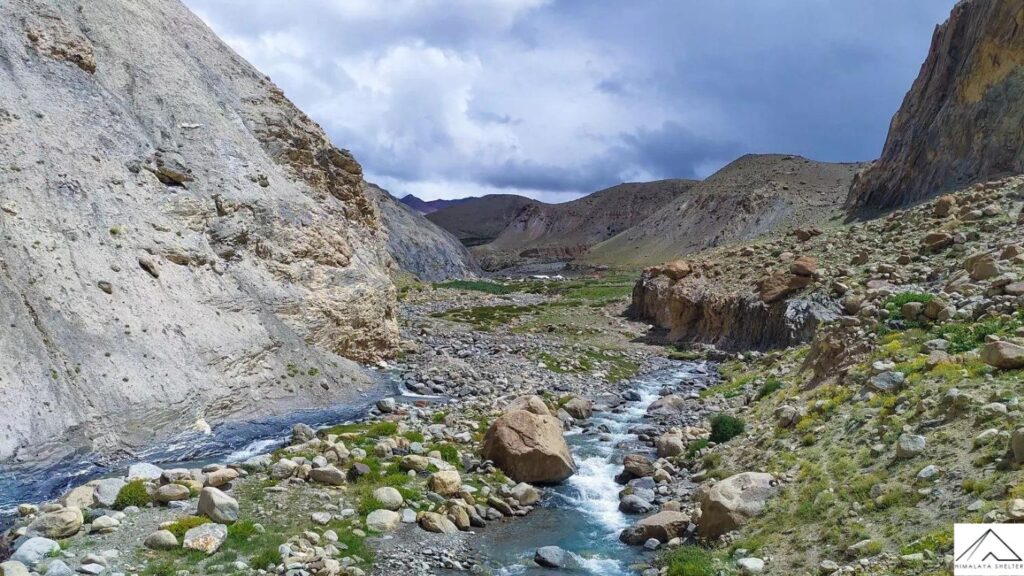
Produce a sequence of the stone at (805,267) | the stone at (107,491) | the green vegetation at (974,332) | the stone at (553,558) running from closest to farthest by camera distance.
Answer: the stone at (553,558), the stone at (107,491), the green vegetation at (974,332), the stone at (805,267)

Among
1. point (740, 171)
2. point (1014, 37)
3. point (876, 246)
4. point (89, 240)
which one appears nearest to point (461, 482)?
point (89, 240)

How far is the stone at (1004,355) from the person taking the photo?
14.1m

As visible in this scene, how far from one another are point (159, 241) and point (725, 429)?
816 inches

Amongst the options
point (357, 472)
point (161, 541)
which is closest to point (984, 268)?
point (357, 472)

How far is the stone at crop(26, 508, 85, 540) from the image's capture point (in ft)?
41.8

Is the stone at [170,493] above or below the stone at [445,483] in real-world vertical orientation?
above

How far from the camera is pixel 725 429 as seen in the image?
68.0 feet

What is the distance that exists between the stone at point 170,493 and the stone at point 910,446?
1542 cm

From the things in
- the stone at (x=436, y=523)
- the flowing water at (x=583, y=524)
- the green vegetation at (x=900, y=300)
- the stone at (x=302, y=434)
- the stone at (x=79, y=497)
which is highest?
the green vegetation at (x=900, y=300)

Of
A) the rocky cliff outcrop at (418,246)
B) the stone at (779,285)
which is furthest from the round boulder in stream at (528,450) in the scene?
the rocky cliff outcrop at (418,246)

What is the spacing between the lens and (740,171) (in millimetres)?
176625

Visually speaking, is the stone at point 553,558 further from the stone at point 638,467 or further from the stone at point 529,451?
the stone at point 638,467

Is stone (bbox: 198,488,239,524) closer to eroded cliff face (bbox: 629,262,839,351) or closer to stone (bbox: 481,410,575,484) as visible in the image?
stone (bbox: 481,410,575,484)

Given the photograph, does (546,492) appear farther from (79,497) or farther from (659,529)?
(79,497)
